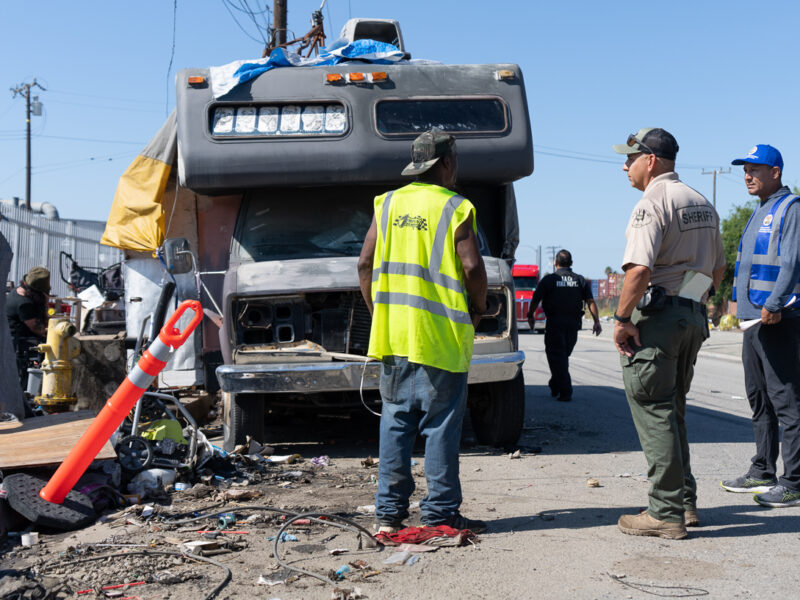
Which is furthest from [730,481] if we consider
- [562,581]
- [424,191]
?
[424,191]

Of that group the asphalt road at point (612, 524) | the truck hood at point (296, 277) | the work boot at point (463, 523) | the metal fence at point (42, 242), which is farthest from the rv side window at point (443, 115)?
the metal fence at point (42, 242)

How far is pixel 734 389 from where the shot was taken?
1231 cm

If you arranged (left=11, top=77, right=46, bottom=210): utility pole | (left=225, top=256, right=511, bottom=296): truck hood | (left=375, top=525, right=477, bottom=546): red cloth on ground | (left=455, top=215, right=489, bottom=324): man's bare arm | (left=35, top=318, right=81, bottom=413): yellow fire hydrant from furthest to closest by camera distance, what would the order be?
(left=11, top=77, right=46, bottom=210): utility pole → (left=35, top=318, right=81, bottom=413): yellow fire hydrant → (left=225, top=256, right=511, bottom=296): truck hood → (left=455, top=215, right=489, bottom=324): man's bare arm → (left=375, top=525, right=477, bottom=546): red cloth on ground

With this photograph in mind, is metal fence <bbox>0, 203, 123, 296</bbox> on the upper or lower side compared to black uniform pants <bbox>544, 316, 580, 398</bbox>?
upper

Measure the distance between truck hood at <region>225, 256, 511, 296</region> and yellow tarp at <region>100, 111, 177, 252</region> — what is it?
1886mm

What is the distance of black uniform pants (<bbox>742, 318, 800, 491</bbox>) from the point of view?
525 centimetres

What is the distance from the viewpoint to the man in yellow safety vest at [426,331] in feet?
14.3

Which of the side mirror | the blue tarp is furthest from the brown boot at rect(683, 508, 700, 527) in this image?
the blue tarp

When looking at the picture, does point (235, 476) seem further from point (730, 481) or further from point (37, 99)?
point (37, 99)

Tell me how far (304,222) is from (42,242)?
15.3 m

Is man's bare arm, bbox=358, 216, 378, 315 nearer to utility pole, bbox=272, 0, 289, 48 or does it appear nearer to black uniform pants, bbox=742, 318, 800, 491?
black uniform pants, bbox=742, 318, 800, 491

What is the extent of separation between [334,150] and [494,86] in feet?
5.05

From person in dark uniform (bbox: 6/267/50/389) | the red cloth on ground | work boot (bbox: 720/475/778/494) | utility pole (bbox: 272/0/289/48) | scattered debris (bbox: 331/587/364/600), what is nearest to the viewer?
scattered debris (bbox: 331/587/364/600)

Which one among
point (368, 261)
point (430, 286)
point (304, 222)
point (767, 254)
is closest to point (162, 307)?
point (304, 222)
